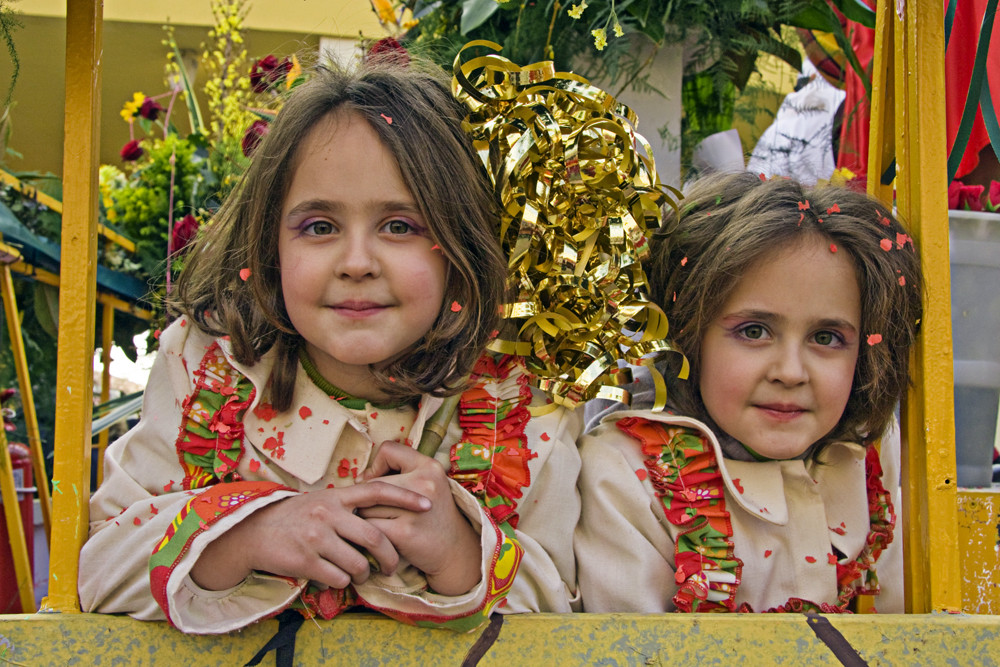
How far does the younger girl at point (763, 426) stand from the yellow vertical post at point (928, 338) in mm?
113

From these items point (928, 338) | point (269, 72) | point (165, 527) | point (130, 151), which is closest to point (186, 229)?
point (269, 72)

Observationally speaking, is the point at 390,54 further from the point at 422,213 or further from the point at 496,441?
the point at 496,441

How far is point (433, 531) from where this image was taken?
2.78 feet

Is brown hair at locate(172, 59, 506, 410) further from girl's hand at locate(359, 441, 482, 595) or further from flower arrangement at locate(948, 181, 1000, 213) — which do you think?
flower arrangement at locate(948, 181, 1000, 213)

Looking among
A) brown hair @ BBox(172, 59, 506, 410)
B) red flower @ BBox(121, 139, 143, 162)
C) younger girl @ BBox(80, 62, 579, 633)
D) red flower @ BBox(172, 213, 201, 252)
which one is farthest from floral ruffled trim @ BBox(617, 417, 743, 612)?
red flower @ BBox(121, 139, 143, 162)

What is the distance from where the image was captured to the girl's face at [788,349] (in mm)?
1027

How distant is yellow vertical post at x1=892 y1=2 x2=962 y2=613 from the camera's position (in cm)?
86

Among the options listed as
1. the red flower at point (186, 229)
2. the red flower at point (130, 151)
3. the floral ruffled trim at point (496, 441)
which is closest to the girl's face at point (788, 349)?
the floral ruffled trim at point (496, 441)

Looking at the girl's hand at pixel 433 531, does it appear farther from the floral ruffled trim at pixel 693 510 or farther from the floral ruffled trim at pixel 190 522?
the floral ruffled trim at pixel 693 510

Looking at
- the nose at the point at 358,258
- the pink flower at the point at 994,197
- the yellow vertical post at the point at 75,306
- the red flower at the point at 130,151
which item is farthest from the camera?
the red flower at the point at 130,151

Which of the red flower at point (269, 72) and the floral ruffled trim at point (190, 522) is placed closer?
the floral ruffled trim at point (190, 522)

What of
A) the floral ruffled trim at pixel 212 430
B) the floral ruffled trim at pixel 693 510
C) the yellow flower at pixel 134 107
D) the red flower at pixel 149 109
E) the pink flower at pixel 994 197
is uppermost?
the yellow flower at pixel 134 107

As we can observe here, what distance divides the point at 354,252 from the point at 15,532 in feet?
3.63

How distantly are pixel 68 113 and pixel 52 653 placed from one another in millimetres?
496
